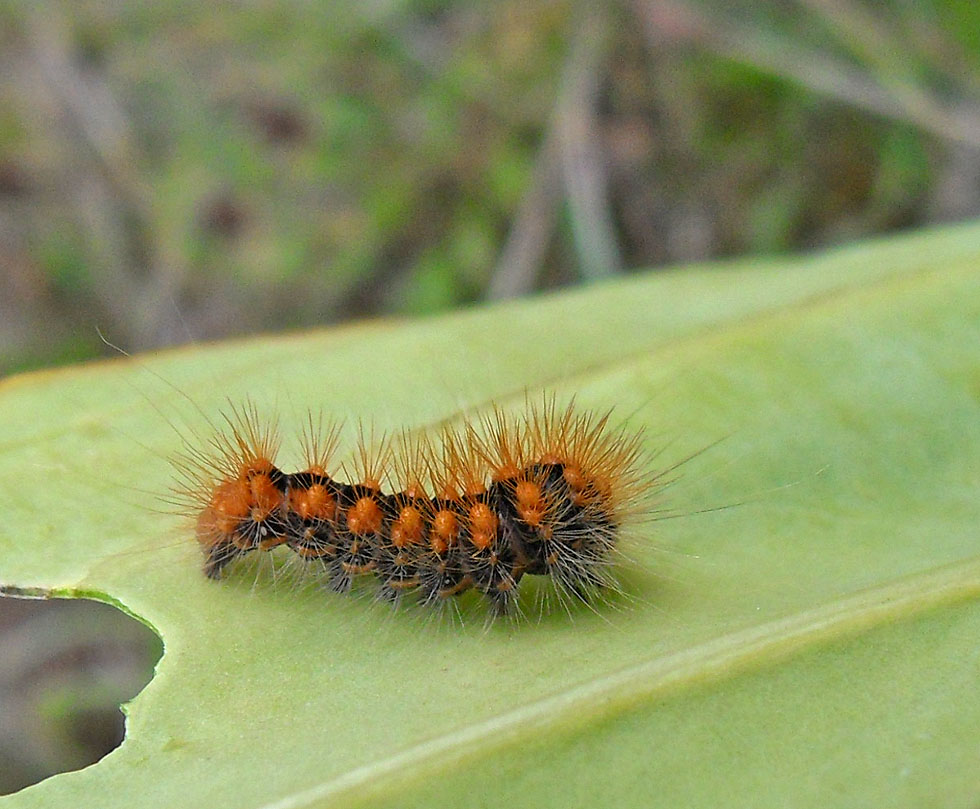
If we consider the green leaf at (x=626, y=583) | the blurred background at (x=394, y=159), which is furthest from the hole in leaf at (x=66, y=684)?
the green leaf at (x=626, y=583)

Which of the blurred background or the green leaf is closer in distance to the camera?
the green leaf

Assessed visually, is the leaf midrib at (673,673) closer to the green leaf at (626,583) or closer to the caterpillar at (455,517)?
the green leaf at (626,583)

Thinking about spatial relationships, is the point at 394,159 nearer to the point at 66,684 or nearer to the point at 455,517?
the point at 66,684

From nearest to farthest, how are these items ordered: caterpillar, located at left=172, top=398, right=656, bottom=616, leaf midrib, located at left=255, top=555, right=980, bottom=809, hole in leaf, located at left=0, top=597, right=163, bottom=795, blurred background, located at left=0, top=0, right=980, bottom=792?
1. leaf midrib, located at left=255, top=555, right=980, bottom=809
2. caterpillar, located at left=172, top=398, right=656, bottom=616
3. hole in leaf, located at left=0, top=597, right=163, bottom=795
4. blurred background, located at left=0, top=0, right=980, bottom=792

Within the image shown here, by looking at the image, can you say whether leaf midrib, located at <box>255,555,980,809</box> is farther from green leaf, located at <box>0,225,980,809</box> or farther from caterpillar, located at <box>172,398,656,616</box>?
caterpillar, located at <box>172,398,656,616</box>

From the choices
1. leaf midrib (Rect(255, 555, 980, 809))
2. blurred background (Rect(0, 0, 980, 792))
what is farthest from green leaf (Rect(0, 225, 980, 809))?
blurred background (Rect(0, 0, 980, 792))

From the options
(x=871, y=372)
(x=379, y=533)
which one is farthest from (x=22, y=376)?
(x=871, y=372)
